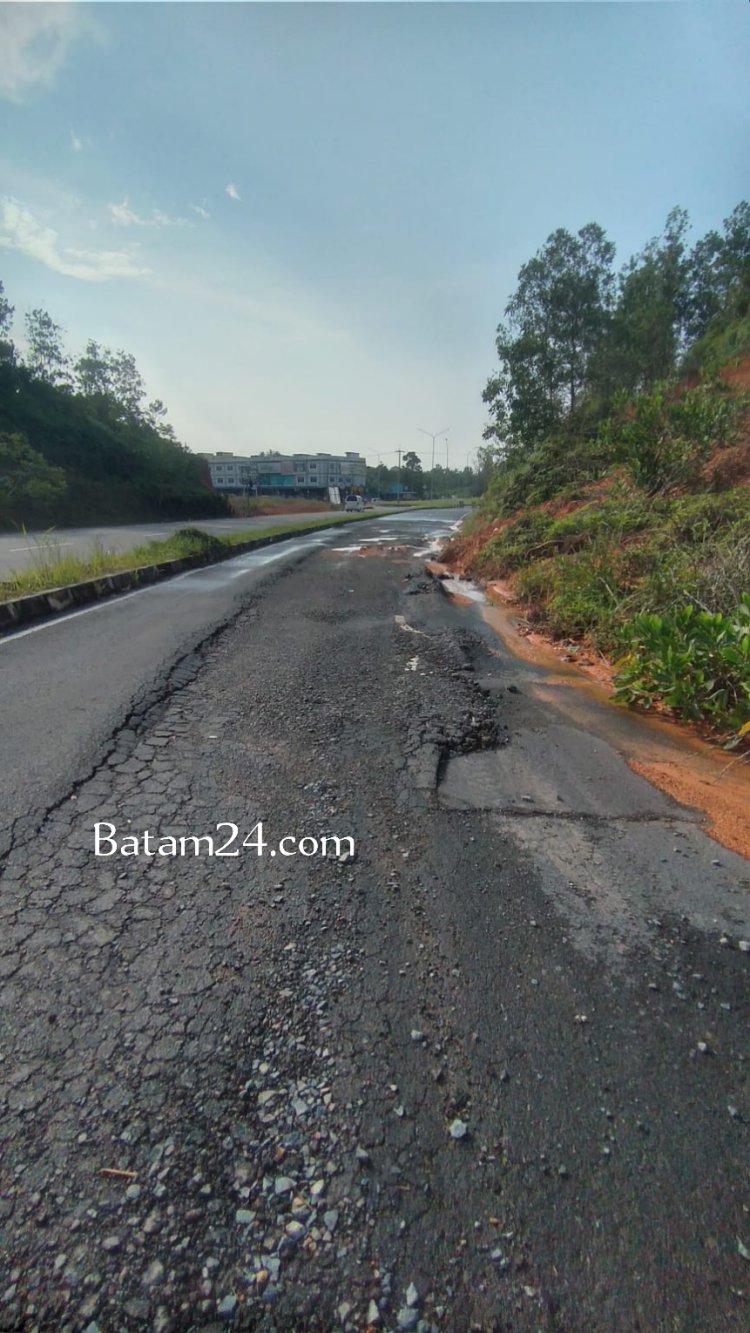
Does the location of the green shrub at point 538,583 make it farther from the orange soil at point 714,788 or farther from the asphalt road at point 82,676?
the orange soil at point 714,788

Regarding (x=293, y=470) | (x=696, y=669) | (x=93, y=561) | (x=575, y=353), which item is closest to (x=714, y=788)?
(x=696, y=669)

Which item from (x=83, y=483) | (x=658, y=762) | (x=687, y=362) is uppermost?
(x=687, y=362)

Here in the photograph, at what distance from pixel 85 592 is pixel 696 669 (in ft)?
24.2

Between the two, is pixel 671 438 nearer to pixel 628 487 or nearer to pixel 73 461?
pixel 628 487

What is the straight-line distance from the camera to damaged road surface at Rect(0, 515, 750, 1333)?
3.45 ft

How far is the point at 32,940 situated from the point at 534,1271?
1.65 m

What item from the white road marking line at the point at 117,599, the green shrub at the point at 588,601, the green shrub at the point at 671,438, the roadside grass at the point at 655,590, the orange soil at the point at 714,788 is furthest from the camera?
the green shrub at the point at 671,438

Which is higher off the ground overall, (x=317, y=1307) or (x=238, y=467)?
(x=238, y=467)

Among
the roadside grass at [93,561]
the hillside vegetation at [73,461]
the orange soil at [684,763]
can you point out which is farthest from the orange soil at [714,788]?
the hillside vegetation at [73,461]

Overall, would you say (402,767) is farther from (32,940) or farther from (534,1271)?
(534,1271)

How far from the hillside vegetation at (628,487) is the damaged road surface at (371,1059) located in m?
1.85

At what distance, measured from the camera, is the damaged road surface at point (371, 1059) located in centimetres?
105

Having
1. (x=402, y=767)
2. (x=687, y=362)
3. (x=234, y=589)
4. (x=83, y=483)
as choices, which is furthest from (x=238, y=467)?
(x=402, y=767)

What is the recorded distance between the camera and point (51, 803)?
2611 mm
